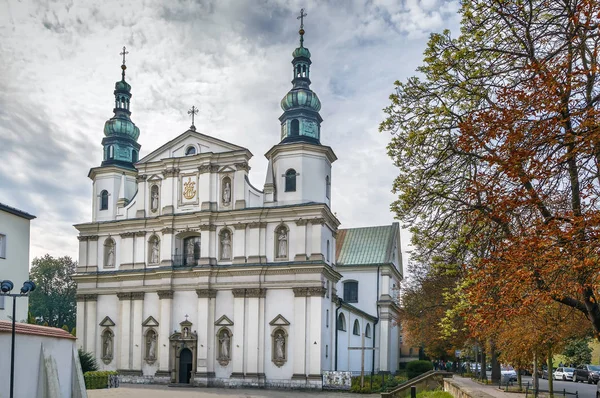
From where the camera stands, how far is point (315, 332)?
1491 inches

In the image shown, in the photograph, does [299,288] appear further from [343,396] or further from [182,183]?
[182,183]

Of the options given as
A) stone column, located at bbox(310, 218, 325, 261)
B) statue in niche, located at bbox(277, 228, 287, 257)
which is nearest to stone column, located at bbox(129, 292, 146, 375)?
statue in niche, located at bbox(277, 228, 287, 257)

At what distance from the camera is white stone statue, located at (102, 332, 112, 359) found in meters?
43.1

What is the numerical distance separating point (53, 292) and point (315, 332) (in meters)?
50.8

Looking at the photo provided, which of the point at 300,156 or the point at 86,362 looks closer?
the point at 86,362

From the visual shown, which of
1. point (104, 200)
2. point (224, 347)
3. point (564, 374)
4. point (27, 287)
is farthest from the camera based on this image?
point (564, 374)

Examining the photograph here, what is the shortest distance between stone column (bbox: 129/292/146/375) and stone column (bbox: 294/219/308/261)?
11.5m

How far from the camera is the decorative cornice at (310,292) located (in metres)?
38.2

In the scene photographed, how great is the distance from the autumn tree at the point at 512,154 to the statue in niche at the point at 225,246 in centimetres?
2845

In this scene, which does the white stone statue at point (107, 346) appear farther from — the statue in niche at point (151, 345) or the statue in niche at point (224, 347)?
the statue in niche at point (224, 347)

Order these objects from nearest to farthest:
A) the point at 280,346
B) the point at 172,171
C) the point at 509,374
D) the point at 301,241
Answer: the point at 280,346, the point at 301,241, the point at 172,171, the point at 509,374

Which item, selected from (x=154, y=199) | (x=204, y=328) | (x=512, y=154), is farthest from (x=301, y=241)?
(x=512, y=154)

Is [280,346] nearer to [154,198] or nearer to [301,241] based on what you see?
[301,241]

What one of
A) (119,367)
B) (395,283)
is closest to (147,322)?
(119,367)
